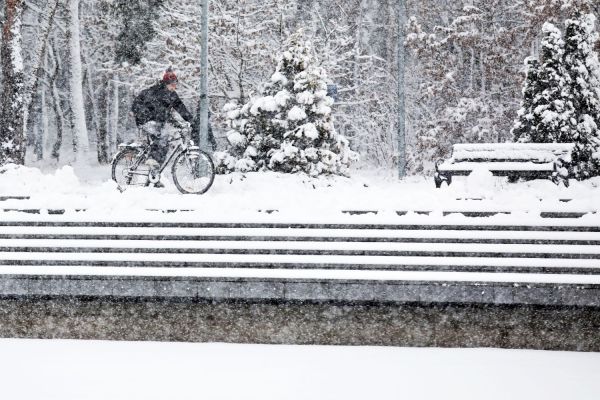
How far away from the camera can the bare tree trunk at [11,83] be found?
15.6 meters

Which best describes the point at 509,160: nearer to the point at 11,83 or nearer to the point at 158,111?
the point at 158,111

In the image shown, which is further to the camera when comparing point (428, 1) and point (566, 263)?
point (428, 1)

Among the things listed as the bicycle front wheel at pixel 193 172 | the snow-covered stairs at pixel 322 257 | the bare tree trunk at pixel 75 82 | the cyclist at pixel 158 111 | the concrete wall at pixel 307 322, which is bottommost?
the concrete wall at pixel 307 322

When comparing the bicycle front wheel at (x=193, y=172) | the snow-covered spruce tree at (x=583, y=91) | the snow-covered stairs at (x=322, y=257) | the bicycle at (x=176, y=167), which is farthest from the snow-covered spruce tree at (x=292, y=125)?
the snow-covered stairs at (x=322, y=257)

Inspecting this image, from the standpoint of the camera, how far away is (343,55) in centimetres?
2455

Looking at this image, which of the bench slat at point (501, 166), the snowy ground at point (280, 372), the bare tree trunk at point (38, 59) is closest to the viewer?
the snowy ground at point (280, 372)

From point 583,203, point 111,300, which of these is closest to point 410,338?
point 583,203

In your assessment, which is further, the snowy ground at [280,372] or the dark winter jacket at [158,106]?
the dark winter jacket at [158,106]

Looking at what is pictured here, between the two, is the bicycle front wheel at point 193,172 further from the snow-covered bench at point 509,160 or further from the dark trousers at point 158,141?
the snow-covered bench at point 509,160

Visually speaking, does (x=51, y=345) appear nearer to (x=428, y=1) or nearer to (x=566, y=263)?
(x=566, y=263)

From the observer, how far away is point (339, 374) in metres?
5.10

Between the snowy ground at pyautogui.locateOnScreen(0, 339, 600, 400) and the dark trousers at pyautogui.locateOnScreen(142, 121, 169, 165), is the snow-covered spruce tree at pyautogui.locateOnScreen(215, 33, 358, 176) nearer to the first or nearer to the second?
the dark trousers at pyautogui.locateOnScreen(142, 121, 169, 165)

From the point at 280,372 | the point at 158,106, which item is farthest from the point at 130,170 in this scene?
the point at 280,372

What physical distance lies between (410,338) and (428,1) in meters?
28.8
